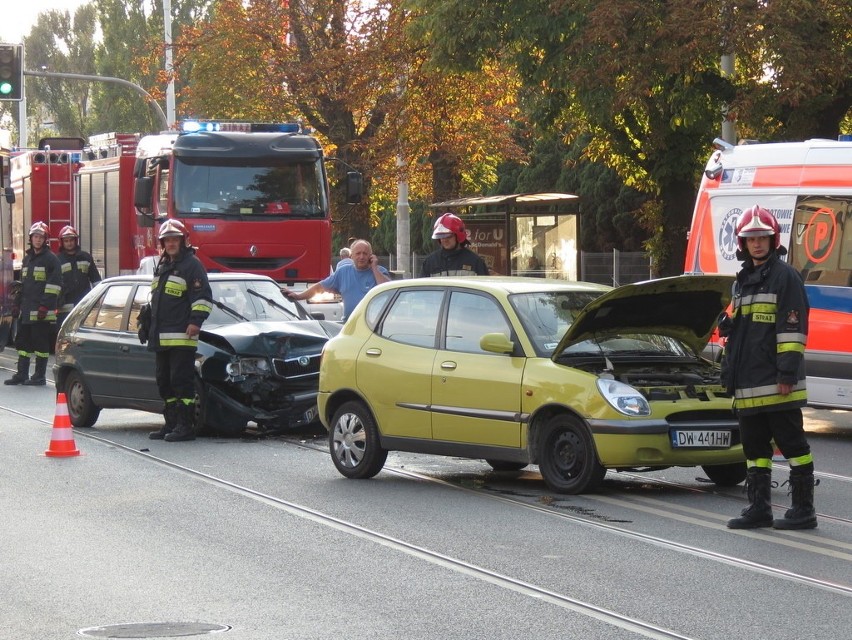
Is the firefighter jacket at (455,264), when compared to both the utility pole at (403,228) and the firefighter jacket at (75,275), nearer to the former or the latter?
the firefighter jacket at (75,275)

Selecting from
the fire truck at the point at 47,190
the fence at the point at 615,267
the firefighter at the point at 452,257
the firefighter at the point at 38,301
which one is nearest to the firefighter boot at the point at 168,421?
the firefighter at the point at 452,257

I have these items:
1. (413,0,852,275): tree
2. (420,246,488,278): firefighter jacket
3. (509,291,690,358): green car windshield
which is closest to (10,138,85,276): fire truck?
(413,0,852,275): tree

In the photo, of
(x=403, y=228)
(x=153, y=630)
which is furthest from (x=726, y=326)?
(x=403, y=228)

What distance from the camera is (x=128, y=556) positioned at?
825 cm

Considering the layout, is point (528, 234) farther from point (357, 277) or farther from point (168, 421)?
point (168, 421)

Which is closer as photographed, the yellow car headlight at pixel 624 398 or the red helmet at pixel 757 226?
the red helmet at pixel 757 226

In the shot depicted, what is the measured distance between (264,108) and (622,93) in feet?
54.1

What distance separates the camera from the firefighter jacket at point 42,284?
20.5m

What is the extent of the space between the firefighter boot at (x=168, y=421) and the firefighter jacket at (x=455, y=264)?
8.13ft

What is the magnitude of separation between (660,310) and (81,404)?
6.69 meters

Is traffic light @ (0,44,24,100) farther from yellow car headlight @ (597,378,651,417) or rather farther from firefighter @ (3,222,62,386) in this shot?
yellow car headlight @ (597,378,651,417)

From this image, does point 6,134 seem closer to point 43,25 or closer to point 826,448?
point 826,448

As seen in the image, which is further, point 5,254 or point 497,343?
point 5,254

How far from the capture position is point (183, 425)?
14.0 m
